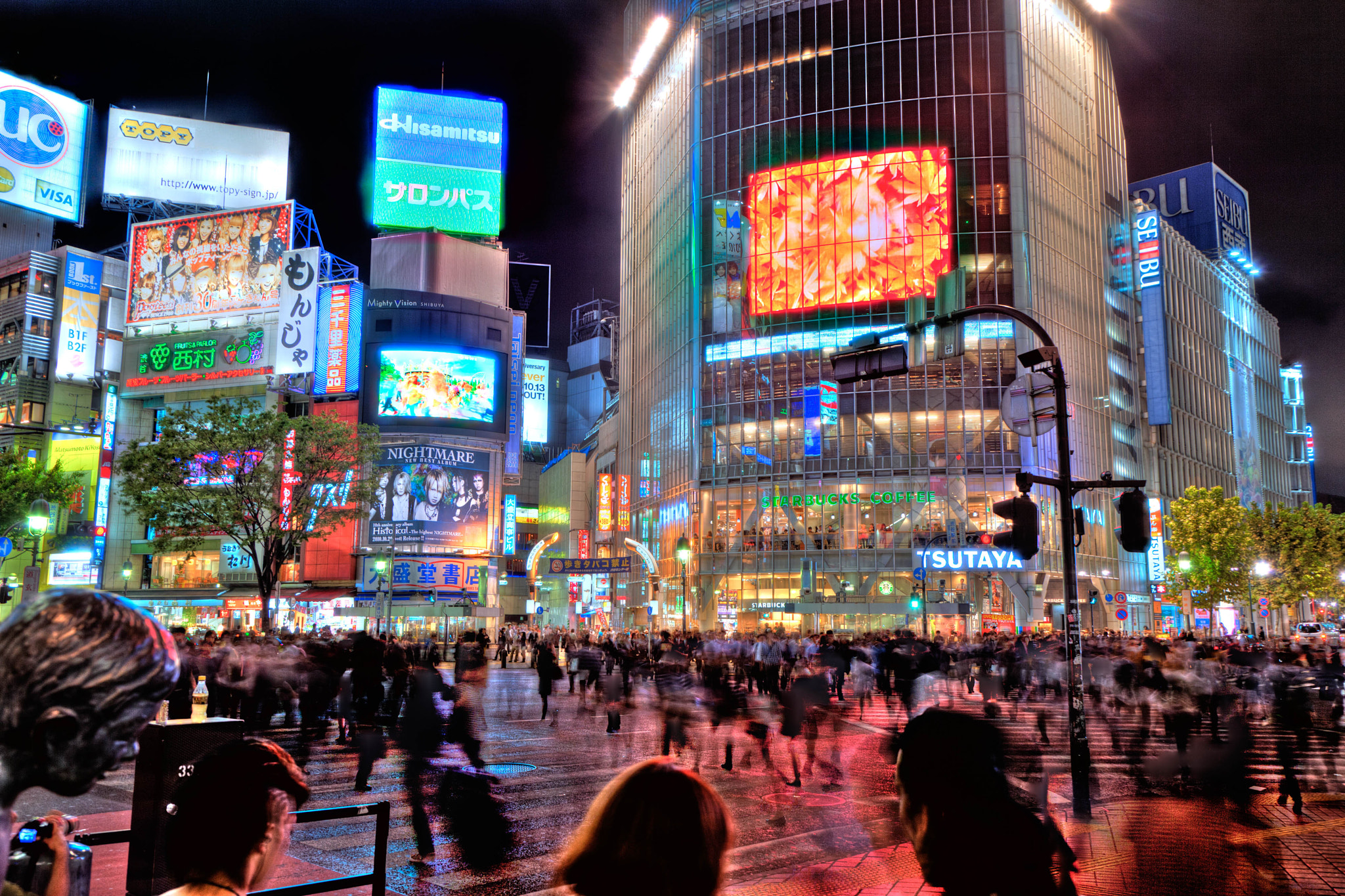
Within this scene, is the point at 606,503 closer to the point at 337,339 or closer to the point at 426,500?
the point at 426,500

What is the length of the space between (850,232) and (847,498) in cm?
1725

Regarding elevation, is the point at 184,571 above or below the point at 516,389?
below

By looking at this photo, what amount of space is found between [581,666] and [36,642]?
26.7 m

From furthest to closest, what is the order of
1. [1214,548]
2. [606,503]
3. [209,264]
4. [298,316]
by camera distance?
1. [606,503]
2. [209,264]
3. [298,316]
4. [1214,548]

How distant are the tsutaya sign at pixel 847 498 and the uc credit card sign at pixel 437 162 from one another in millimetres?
30446

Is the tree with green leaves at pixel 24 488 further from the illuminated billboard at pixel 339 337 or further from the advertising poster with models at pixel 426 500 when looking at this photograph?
the advertising poster with models at pixel 426 500

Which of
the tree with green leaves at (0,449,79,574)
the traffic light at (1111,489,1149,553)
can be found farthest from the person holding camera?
the tree with green leaves at (0,449,79,574)

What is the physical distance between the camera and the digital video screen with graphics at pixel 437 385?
6656 centimetres

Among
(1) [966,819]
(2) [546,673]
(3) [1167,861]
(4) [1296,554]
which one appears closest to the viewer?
(1) [966,819]

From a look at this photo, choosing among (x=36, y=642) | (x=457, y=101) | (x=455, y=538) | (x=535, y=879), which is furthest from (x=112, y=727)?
(x=457, y=101)

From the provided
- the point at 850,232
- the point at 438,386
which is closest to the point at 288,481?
the point at 438,386

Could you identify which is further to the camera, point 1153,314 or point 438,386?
point 1153,314

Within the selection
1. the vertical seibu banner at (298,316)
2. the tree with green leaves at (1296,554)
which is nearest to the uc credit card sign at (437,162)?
the vertical seibu banner at (298,316)

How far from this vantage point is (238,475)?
41.2 m
